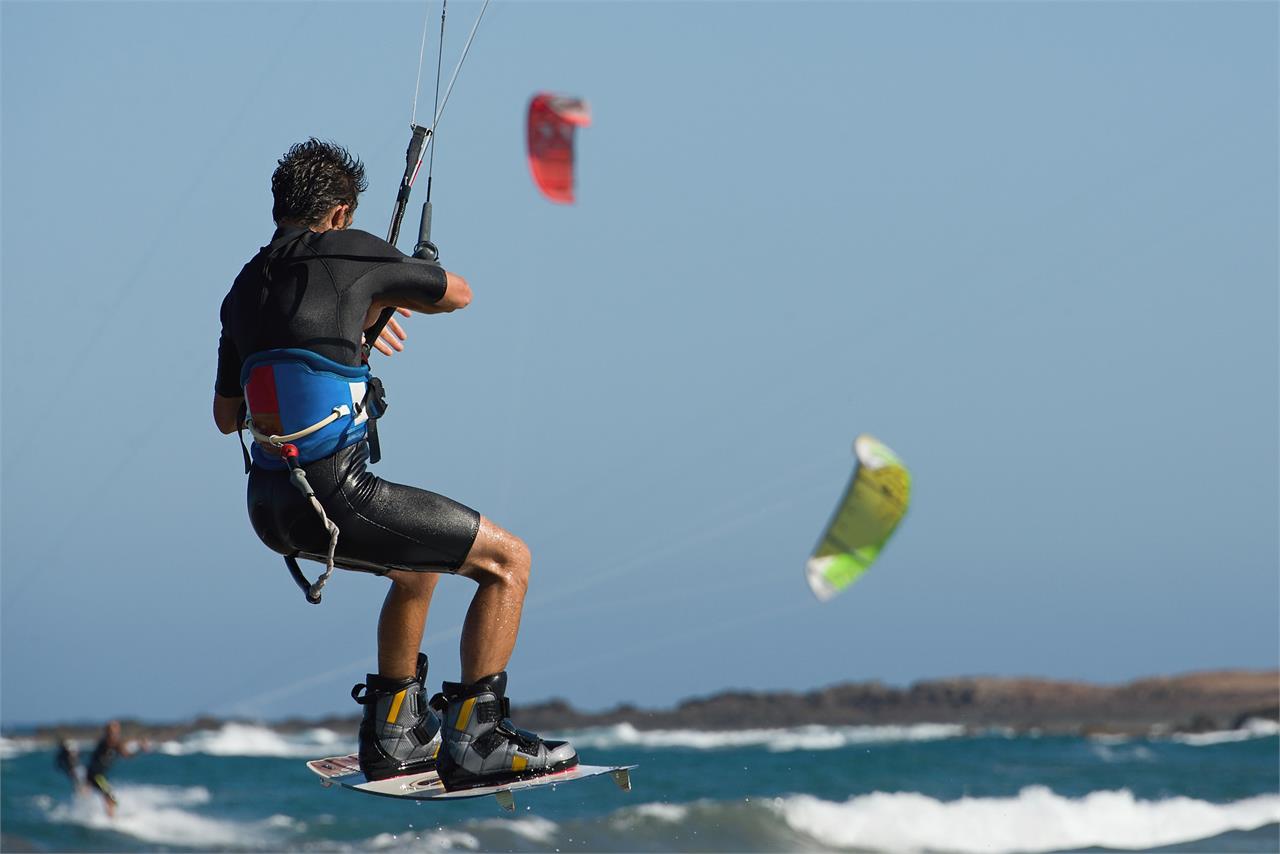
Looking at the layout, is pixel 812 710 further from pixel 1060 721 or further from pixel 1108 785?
pixel 1108 785

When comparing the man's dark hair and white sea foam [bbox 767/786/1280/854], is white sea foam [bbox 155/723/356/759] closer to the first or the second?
white sea foam [bbox 767/786/1280/854]

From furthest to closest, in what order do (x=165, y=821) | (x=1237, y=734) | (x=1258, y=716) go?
1. (x=1258, y=716)
2. (x=1237, y=734)
3. (x=165, y=821)

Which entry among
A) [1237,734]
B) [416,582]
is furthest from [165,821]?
[1237,734]

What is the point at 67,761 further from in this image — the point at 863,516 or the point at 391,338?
the point at 391,338

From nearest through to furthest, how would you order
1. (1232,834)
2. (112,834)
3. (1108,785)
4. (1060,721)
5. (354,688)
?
(354,688)
(1232,834)
(112,834)
(1108,785)
(1060,721)

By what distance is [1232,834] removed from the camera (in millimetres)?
18531

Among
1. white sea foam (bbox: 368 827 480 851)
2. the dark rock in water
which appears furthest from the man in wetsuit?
the dark rock in water

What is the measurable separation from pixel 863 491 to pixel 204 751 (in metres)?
28.8

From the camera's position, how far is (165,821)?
917 inches

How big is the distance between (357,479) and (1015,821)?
56.7 ft

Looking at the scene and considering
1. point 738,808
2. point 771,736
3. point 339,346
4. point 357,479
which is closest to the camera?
point 339,346

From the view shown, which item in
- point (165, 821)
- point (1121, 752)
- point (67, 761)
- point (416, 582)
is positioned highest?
point (1121, 752)

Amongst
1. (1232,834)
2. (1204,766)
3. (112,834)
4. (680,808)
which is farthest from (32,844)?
(1204,766)

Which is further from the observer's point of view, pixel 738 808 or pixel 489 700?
pixel 738 808
